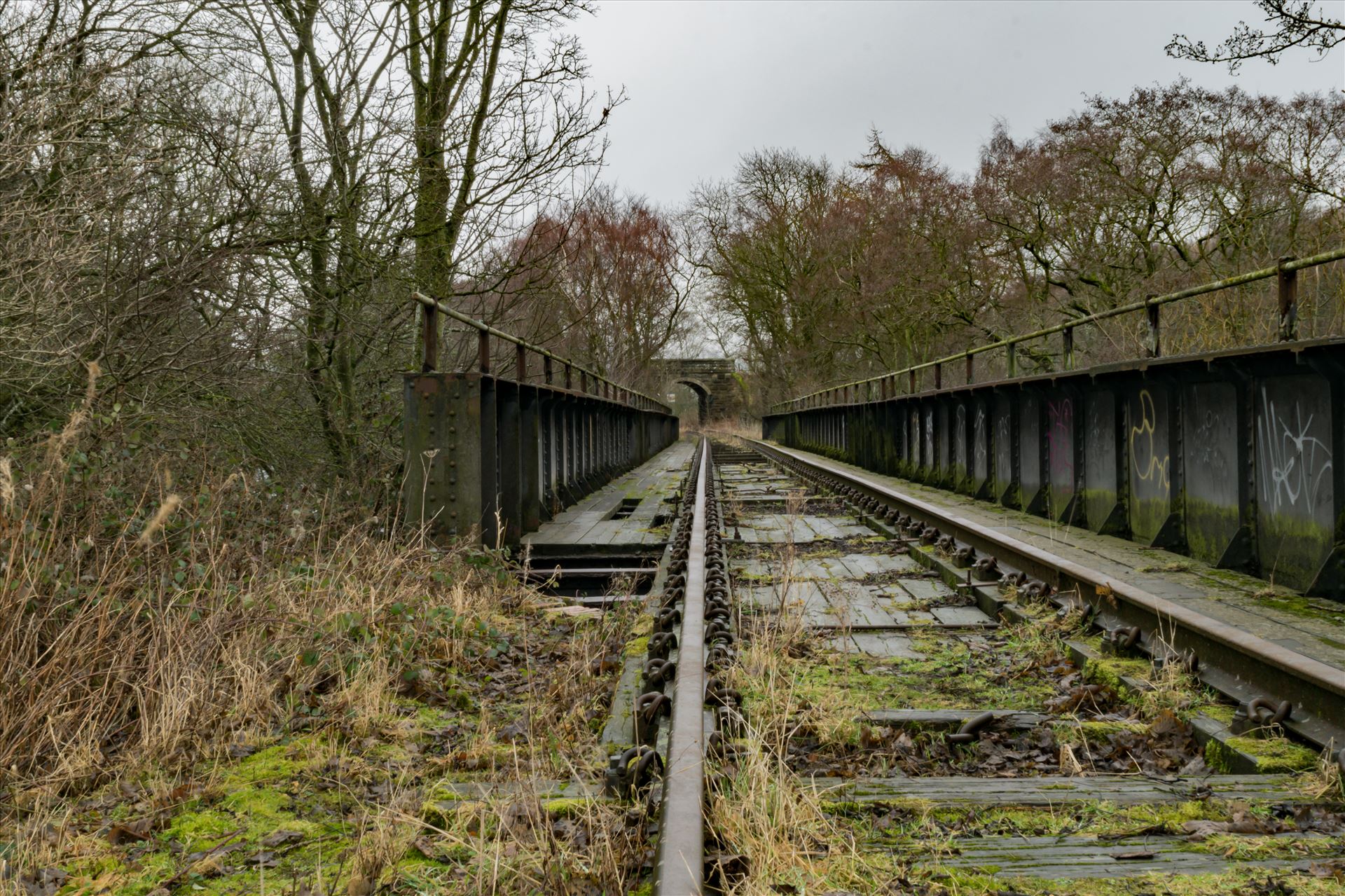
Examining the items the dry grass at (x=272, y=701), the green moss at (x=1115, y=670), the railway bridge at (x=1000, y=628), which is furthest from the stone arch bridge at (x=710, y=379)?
the green moss at (x=1115, y=670)

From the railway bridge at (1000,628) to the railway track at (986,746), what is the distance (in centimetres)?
1

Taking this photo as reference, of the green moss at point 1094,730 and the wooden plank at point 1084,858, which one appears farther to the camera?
the green moss at point 1094,730

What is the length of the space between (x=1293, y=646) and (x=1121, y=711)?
0.93 metres

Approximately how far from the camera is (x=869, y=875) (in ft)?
7.40

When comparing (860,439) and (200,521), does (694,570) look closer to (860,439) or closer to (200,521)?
(200,521)

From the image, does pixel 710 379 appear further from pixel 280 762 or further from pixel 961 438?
pixel 280 762

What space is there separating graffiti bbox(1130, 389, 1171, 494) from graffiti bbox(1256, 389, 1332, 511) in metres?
1.20

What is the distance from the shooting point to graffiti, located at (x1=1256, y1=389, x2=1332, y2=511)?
17.6 feet

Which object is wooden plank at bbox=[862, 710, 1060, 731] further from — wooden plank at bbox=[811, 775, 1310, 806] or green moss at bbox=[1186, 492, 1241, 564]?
green moss at bbox=[1186, 492, 1241, 564]

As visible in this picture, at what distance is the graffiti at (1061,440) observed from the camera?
892 centimetres

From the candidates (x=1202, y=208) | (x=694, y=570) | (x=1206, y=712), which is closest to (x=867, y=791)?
(x=1206, y=712)

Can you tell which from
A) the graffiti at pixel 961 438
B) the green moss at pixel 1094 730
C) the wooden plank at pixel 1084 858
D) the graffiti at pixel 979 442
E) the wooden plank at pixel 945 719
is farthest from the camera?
the graffiti at pixel 961 438

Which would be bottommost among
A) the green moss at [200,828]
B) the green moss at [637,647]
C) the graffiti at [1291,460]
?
the green moss at [200,828]

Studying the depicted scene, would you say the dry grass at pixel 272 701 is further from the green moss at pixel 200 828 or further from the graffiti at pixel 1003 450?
the graffiti at pixel 1003 450
